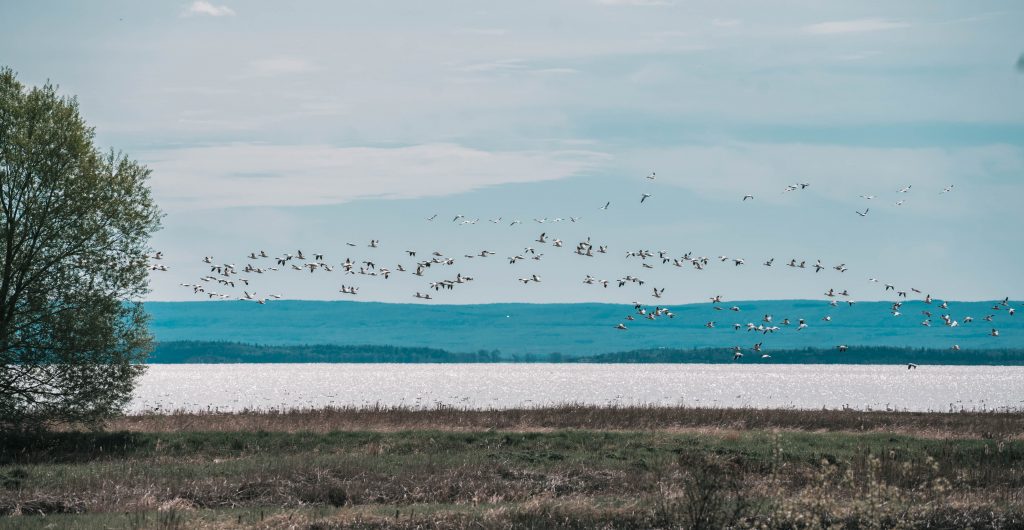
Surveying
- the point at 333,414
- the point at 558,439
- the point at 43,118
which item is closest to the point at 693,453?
the point at 558,439

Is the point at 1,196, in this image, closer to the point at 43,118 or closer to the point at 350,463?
the point at 43,118

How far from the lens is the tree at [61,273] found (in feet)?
142

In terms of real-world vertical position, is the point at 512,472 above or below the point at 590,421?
above

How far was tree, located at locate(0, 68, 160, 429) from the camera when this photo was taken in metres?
43.2

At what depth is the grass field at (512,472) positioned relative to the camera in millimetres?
24969

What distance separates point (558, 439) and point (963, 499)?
16298mm

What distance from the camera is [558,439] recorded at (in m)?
41.7

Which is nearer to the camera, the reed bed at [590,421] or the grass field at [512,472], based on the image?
the grass field at [512,472]

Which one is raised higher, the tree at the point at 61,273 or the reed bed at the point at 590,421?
the tree at the point at 61,273

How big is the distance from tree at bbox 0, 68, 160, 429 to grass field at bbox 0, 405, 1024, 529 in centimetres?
190

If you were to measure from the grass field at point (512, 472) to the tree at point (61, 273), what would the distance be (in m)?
1.90

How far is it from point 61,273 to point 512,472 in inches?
858

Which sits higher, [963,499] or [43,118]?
[43,118]

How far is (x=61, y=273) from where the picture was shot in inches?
1736
